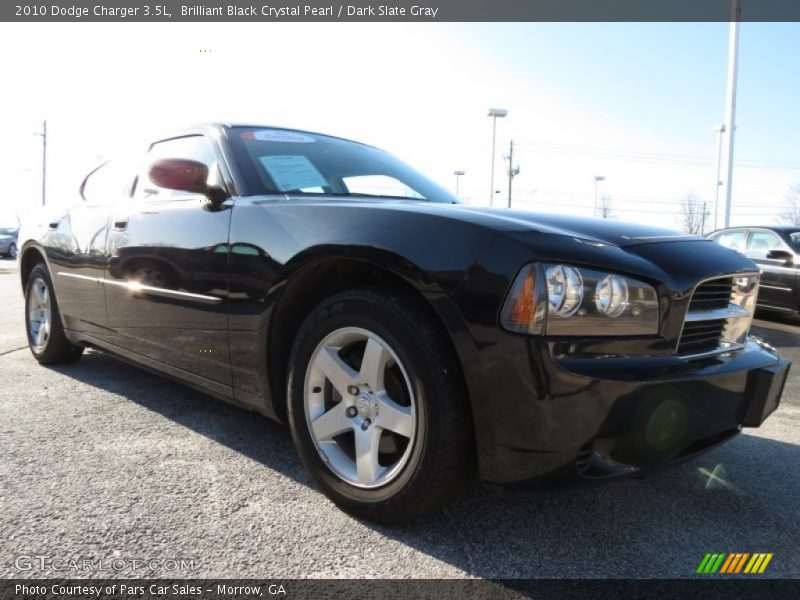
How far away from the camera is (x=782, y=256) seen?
311 inches

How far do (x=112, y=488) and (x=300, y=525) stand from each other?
0.78 meters

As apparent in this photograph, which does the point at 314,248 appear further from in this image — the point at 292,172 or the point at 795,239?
the point at 795,239

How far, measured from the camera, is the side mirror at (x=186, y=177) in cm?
246

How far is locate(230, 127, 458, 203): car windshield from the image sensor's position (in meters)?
2.59

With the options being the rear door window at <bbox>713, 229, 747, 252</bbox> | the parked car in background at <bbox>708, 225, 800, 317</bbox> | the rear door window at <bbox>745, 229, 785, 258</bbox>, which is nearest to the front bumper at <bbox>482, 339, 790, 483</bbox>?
the parked car in background at <bbox>708, 225, 800, 317</bbox>

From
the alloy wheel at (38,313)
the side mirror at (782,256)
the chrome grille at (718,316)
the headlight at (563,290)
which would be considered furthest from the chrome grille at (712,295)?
the side mirror at (782,256)

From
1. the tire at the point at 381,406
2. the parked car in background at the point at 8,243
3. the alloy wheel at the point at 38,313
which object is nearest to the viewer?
the tire at the point at 381,406

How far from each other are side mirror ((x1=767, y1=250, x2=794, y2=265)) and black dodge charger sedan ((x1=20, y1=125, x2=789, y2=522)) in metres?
6.78

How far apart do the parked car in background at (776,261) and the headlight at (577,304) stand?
6.58m

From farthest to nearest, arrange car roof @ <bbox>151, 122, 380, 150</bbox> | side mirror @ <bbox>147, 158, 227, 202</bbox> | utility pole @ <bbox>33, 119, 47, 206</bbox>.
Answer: utility pole @ <bbox>33, 119, 47, 206</bbox>
car roof @ <bbox>151, 122, 380, 150</bbox>
side mirror @ <bbox>147, 158, 227, 202</bbox>

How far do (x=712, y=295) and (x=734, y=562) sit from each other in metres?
0.85

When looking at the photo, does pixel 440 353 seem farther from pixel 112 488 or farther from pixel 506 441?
pixel 112 488

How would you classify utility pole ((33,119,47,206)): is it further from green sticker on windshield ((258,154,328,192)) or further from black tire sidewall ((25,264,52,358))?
green sticker on windshield ((258,154,328,192))

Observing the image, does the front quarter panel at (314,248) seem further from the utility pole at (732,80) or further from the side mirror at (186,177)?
the utility pole at (732,80)
